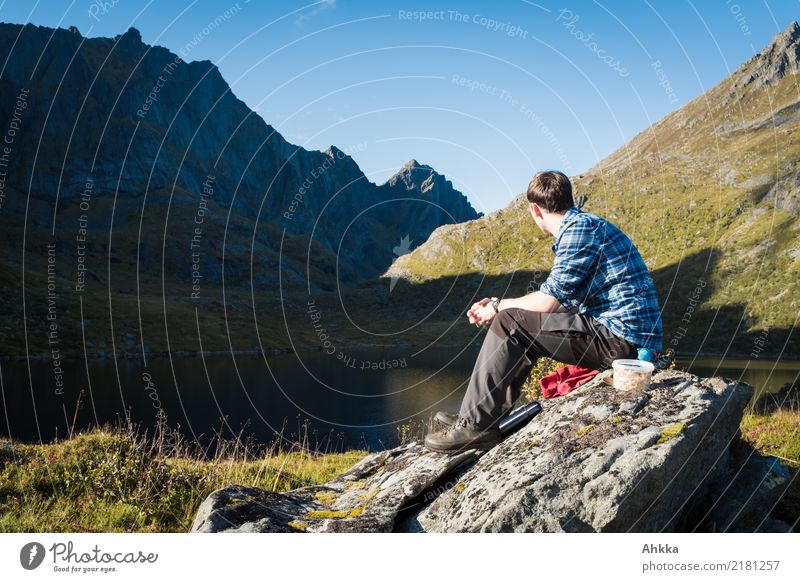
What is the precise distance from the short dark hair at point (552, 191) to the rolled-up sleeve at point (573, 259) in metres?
0.50

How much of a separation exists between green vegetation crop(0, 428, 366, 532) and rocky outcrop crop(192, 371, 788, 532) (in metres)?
2.18

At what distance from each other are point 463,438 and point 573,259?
2.60m

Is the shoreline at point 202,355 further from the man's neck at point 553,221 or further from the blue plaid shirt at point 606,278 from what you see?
the blue plaid shirt at point 606,278

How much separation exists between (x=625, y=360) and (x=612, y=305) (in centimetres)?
69

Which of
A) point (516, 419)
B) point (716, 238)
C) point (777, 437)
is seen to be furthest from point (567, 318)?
point (716, 238)

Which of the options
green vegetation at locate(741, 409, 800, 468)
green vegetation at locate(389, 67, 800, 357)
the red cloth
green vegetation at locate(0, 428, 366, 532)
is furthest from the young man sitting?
green vegetation at locate(389, 67, 800, 357)

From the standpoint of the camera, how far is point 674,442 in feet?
18.1

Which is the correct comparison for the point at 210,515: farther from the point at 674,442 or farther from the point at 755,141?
the point at 755,141

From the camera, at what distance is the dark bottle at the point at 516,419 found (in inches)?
277

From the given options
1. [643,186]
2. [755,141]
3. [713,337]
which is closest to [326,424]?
[713,337]

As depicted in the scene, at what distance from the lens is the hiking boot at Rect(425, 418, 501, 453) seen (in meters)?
6.85

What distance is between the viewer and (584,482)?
5.39m

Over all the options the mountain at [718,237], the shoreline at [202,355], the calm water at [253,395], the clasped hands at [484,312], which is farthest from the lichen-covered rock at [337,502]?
the mountain at [718,237]

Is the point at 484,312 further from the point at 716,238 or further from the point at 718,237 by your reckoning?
the point at 718,237
